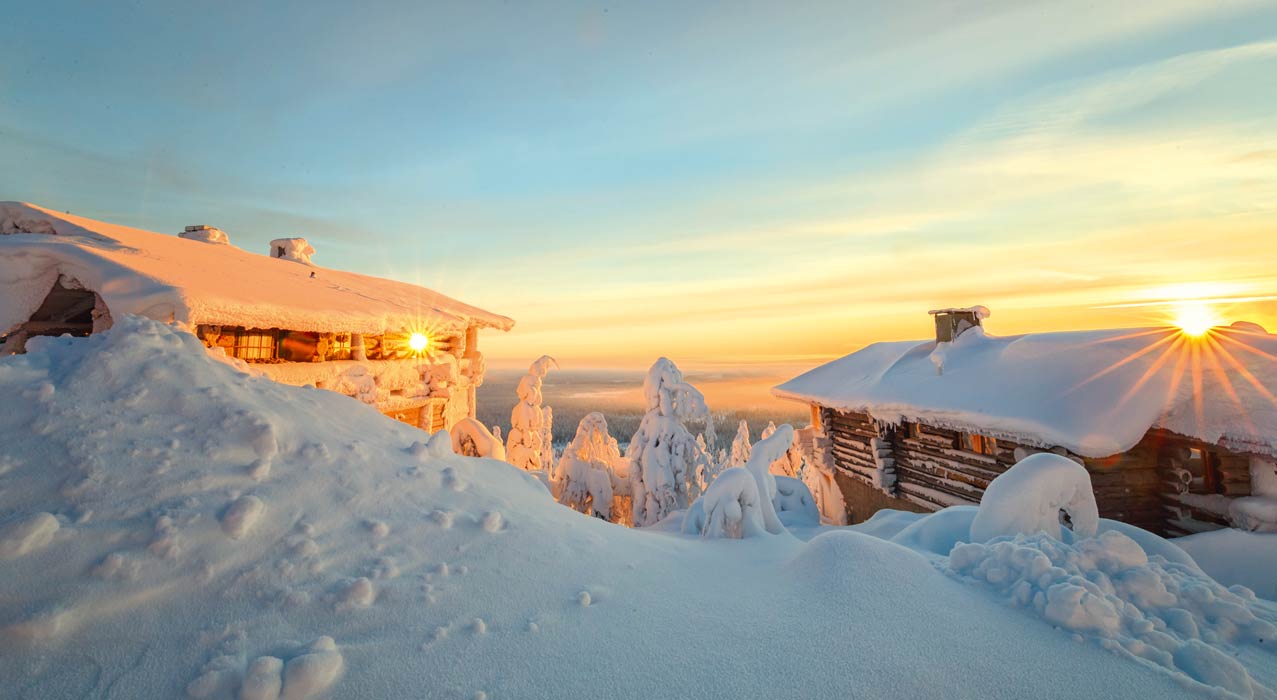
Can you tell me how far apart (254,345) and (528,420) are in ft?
30.8

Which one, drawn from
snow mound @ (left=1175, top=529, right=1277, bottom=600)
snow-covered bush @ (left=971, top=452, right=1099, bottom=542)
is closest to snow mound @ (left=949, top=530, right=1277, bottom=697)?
snow-covered bush @ (left=971, top=452, right=1099, bottom=542)

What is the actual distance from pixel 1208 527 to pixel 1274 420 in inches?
93.2

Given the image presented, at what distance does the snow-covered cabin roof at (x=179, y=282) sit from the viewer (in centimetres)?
676

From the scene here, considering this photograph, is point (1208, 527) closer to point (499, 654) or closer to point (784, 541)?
point (784, 541)

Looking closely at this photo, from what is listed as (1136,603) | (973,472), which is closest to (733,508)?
(1136,603)

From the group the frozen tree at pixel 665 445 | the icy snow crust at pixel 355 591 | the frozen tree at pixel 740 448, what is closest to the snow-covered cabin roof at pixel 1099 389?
the icy snow crust at pixel 355 591

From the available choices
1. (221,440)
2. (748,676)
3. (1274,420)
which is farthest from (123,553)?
(1274,420)

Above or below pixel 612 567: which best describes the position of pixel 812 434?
below

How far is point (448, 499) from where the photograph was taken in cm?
402

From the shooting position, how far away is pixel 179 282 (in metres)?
7.39

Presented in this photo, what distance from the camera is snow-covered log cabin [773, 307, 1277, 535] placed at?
709 cm

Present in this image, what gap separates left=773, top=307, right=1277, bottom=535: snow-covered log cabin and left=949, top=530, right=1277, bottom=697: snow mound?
415cm

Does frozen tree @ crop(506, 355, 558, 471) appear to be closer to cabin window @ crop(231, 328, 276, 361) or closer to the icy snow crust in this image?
cabin window @ crop(231, 328, 276, 361)

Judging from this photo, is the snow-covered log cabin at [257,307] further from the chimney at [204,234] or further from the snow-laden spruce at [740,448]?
the snow-laden spruce at [740,448]
